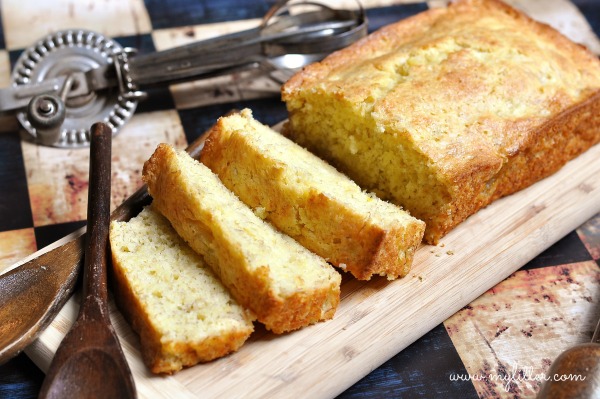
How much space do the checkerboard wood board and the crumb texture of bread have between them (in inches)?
13.5

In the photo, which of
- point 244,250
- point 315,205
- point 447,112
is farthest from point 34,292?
point 447,112

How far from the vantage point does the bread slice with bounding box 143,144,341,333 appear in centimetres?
257

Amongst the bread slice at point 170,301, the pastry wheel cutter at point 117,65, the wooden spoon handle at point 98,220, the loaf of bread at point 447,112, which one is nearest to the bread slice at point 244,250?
the bread slice at point 170,301

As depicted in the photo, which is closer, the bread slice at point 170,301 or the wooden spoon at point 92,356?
the wooden spoon at point 92,356

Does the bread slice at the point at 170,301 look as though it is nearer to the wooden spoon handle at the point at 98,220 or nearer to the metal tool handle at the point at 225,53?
the wooden spoon handle at the point at 98,220

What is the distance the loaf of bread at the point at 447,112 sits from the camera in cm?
307

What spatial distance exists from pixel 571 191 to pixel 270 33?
5.76 feet

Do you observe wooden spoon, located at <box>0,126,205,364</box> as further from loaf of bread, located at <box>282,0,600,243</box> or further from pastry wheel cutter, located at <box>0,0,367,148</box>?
loaf of bread, located at <box>282,0,600,243</box>

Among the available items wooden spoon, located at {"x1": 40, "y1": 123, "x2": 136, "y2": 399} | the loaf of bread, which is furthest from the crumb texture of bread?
wooden spoon, located at {"x1": 40, "y1": 123, "x2": 136, "y2": 399}

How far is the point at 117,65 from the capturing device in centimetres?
380

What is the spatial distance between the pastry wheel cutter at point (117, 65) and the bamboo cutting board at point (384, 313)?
1.32 metres

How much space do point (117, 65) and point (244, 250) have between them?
1.66 metres

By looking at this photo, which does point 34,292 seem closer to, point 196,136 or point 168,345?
point 168,345

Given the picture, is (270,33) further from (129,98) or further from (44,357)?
(44,357)
